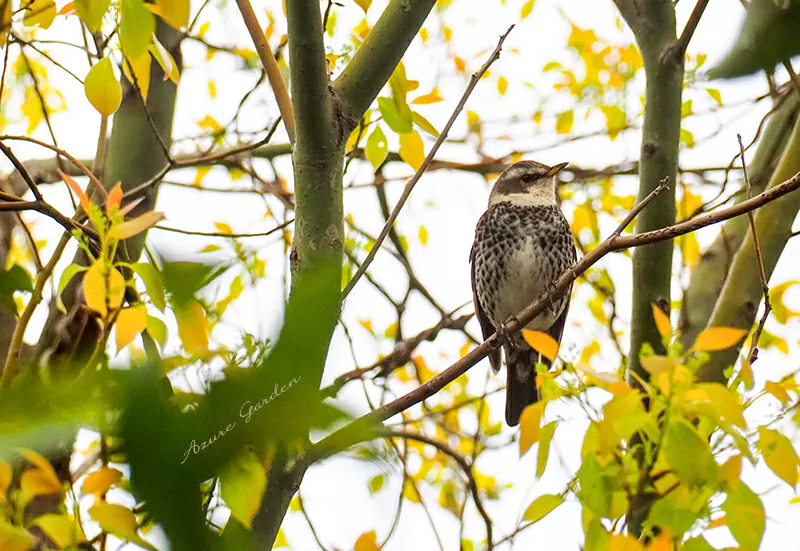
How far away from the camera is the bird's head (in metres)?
4.41

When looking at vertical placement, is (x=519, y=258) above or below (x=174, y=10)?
above

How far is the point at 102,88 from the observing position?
191 centimetres

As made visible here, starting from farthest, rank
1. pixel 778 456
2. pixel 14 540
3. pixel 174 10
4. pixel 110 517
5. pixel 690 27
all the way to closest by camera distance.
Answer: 1. pixel 690 27
2. pixel 174 10
3. pixel 778 456
4. pixel 14 540
5. pixel 110 517

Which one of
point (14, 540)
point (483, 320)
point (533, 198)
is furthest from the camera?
point (483, 320)

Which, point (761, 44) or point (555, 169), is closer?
point (761, 44)

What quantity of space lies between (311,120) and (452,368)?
0.70 m

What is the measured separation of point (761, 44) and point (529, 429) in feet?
2.96

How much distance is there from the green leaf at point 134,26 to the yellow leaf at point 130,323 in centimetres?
58

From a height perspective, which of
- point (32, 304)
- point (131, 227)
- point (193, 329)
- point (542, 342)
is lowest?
point (193, 329)

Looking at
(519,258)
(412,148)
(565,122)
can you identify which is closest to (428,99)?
(412,148)

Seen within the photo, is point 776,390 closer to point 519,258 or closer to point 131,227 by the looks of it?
point 131,227

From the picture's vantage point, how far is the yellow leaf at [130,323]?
3.95ft

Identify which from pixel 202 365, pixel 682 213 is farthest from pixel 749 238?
pixel 202 365

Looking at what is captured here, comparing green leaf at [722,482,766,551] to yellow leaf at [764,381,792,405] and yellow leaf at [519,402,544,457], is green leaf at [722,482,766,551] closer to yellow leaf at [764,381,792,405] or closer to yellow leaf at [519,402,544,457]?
yellow leaf at [764,381,792,405]
